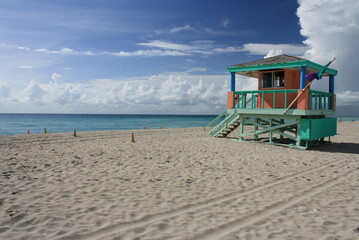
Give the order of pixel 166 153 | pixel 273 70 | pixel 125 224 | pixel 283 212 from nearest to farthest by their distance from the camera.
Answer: pixel 125 224 → pixel 283 212 → pixel 166 153 → pixel 273 70

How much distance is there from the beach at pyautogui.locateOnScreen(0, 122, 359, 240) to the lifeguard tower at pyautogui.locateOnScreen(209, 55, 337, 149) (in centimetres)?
343

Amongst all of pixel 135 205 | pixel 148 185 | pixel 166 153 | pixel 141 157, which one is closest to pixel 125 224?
pixel 135 205

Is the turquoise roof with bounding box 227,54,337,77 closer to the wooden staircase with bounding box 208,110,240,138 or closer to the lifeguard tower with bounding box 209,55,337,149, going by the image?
the lifeguard tower with bounding box 209,55,337,149

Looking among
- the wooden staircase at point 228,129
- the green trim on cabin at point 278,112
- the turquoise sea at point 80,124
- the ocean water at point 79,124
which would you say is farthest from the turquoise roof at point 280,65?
the ocean water at point 79,124

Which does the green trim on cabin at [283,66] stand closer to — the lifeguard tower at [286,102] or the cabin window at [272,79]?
the lifeguard tower at [286,102]

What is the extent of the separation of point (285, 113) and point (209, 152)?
4571 millimetres

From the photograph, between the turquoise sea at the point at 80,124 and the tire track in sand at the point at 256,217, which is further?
the turquoise sea at the point at 80,124

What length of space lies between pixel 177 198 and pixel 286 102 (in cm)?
973

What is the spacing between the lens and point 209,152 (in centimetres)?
1179

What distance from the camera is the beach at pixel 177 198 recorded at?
431 cm

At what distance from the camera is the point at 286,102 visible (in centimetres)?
1338

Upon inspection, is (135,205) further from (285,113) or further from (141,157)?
(285,113)

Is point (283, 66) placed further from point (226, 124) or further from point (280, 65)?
point (226, 124)

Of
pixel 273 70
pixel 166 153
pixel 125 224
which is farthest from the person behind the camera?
pixel 273 70
